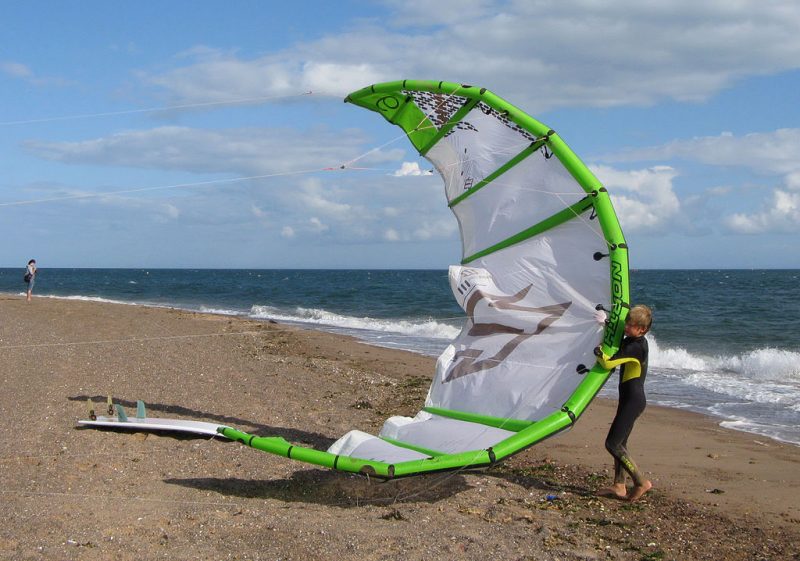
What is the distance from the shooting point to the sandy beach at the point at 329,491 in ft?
15.0

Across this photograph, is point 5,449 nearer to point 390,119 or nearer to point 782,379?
point 390,119

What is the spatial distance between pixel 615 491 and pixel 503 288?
1.85 m

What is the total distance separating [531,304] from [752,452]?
3.40 m

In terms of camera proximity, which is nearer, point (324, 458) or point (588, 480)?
point (324, 458)

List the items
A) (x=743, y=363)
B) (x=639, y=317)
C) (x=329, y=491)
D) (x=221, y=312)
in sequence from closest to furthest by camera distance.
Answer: (x=639, y=317) < (x=329, y=491) < (x=743, y=363) < (x=221, y=312)

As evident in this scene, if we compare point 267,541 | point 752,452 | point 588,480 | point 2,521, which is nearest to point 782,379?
point 752,452

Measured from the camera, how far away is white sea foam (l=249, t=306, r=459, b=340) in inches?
893

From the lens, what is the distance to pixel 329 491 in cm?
574

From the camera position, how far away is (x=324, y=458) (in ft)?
17.2

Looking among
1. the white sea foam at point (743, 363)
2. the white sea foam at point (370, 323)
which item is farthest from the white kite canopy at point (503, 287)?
the white sea foam at point (370, 323)

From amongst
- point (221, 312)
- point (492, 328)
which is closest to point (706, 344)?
point (492, 328)

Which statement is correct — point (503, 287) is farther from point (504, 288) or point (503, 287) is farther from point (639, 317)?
point (639, 317)

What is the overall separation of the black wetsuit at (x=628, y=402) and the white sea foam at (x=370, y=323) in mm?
15698

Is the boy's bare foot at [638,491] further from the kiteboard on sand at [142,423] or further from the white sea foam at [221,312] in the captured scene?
the white sea foam at [221,312]
